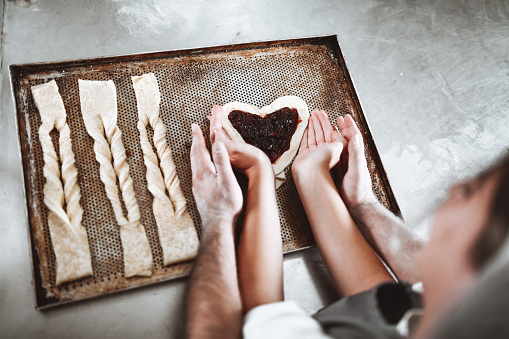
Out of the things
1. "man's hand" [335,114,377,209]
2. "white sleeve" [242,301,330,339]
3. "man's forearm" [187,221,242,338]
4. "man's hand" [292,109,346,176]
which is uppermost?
"man's hand" [292,109,346,176]

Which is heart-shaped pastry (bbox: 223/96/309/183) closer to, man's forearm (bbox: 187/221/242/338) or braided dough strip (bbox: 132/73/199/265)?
braided dough strip (bbox: 132/73/199/265)

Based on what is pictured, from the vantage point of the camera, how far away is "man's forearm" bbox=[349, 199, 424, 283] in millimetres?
1288

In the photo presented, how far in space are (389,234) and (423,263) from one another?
2.31ft

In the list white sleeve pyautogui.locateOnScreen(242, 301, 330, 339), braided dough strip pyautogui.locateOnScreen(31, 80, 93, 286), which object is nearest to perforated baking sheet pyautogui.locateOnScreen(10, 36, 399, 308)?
braided dough strip pyautogui.locateOnScreen(31, 80, 93, 286)

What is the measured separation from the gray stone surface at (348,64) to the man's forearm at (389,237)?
23 cm

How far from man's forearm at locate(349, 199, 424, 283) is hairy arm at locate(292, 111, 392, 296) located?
9cm

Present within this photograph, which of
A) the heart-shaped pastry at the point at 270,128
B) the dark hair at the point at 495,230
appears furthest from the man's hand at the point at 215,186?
the dark hair at the point at 495,230

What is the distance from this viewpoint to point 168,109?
59.7 inches

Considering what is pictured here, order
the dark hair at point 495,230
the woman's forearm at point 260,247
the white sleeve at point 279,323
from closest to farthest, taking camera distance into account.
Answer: the dark hair at point 495,230 < the white sleeve at point 279,323 < the woman's forearm at point 260,247

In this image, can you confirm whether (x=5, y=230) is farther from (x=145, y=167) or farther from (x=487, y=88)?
(x=487, y=88)

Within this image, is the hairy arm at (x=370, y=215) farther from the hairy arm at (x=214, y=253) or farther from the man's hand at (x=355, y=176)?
the hairy arm at (x=214, y=253)

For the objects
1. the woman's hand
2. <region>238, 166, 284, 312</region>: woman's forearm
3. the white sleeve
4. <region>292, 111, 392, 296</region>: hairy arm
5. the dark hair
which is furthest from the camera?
the woman's hand

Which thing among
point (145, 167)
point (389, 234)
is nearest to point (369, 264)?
point (389, 234)

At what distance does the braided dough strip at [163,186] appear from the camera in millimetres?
1320
